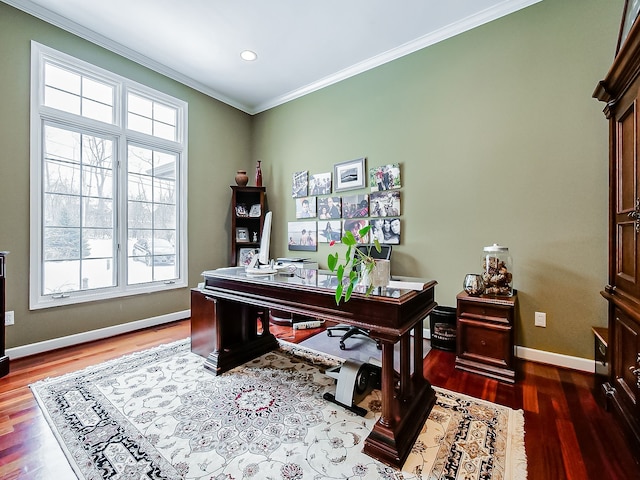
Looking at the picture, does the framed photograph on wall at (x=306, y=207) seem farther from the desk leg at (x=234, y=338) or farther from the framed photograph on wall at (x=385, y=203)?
the desk leg at (x=234, y=338)

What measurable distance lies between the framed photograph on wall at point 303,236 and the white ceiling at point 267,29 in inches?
77.3

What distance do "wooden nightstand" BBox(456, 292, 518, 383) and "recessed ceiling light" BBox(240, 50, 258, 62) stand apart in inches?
133

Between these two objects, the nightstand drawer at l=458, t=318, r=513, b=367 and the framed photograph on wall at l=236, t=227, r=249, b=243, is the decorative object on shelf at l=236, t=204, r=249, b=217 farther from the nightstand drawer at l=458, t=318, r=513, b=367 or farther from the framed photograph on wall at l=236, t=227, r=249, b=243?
the nightstand drawer at l=458, t=318, r=513, b=367

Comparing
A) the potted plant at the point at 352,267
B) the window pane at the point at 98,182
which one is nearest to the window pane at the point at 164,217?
the window pane at the point at 98,182

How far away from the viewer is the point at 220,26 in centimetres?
277

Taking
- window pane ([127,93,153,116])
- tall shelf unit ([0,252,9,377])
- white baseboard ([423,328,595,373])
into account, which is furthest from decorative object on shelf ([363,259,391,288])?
window pane ([127,93,153,116])

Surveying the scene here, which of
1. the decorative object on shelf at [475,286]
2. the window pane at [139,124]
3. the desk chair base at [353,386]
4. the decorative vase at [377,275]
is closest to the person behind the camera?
the decorative vase at [377,275]

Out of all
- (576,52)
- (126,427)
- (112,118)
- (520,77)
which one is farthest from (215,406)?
(576,52)

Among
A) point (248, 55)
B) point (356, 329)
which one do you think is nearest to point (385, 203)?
point (356, 329)

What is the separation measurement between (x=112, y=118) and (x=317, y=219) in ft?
8.70

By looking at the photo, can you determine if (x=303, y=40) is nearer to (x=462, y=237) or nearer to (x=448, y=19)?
(x=448, y=19)

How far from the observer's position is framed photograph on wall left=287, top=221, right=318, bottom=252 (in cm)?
388

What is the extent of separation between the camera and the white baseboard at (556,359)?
2.21 metres

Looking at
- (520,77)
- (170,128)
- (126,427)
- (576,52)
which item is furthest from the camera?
(170,128)
